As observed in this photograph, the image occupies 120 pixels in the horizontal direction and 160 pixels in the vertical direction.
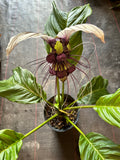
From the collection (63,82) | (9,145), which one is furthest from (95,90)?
(9,145)

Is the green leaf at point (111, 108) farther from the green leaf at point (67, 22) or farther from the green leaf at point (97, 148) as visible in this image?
the green leaf at point (67, 22)

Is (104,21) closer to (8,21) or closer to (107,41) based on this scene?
(107,41)

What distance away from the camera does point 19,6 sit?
1638 millimetres

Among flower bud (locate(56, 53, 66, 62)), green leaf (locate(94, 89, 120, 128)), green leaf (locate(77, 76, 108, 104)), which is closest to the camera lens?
flower bud (locate(56, 53, 66, 62))

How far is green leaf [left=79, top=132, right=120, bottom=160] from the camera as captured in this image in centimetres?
61

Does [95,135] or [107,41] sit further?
[107,41]

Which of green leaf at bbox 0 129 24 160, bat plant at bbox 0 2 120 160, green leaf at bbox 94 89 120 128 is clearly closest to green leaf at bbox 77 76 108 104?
bat plant at bbox 0 2 120 160

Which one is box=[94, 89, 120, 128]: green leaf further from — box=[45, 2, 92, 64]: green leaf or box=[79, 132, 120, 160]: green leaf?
box=[45, 2, 92, 64]: green leaf

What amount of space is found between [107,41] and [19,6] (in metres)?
0.99

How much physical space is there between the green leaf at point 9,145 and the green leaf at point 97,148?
278mm

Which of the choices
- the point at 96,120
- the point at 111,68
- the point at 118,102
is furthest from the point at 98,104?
the point at 111,68

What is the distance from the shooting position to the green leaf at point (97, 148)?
0.61 metres

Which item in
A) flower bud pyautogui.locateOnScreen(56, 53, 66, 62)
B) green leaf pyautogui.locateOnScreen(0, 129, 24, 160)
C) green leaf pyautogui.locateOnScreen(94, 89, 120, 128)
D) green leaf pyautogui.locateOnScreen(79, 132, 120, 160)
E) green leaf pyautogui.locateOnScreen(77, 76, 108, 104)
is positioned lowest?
green leaf pyautogui.locateOnScreen(79, 132, 120, 160)

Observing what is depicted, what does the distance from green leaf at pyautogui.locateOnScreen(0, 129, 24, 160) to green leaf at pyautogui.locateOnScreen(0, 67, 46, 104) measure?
16 cm
